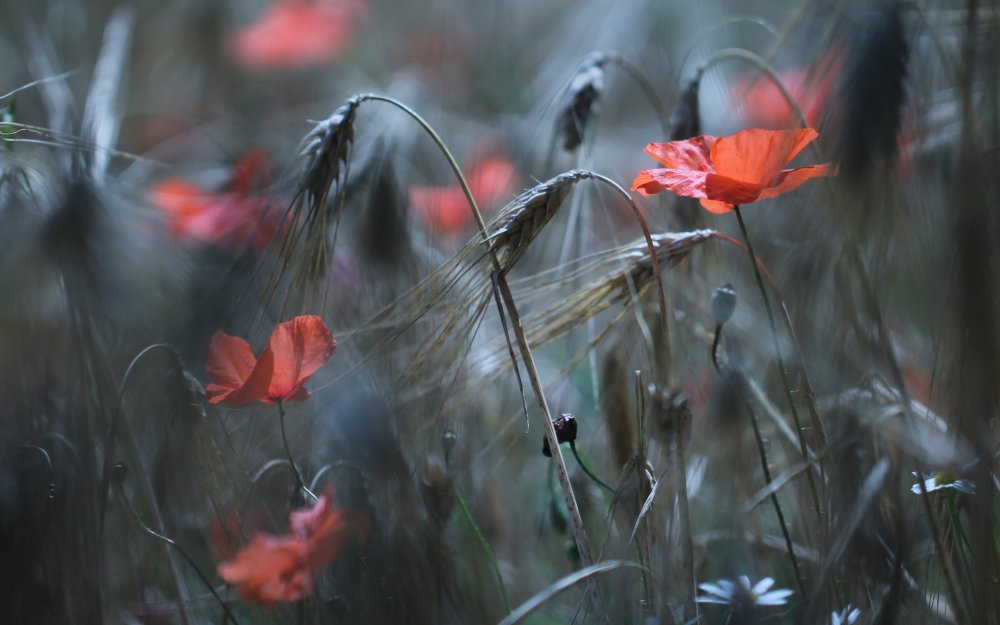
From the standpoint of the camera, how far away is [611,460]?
2.75 ft

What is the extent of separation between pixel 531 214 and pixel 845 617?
0.33 m

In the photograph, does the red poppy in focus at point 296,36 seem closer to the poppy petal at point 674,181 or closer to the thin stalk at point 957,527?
the poppy petal at point 674,181

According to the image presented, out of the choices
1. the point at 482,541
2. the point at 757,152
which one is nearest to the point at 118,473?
the point at 482,541

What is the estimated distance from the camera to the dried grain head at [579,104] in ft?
2.70

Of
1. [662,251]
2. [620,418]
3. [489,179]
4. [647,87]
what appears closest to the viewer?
[662,251]

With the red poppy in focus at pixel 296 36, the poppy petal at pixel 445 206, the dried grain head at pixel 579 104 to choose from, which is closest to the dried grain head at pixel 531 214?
the dried grain head at pixel 579 104

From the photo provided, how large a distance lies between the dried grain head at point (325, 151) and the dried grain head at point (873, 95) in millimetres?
313

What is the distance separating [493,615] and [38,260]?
40 cm

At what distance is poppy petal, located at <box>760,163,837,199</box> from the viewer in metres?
0.58

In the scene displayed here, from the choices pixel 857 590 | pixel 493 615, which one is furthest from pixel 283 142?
pixel 857 590

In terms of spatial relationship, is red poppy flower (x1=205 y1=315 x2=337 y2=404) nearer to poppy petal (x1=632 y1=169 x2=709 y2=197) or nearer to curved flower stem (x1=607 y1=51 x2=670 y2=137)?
poppy petal (x1=632 y1=169 x2=709 y2=197)

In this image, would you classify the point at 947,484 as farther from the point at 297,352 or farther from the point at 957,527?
the point at 297,352

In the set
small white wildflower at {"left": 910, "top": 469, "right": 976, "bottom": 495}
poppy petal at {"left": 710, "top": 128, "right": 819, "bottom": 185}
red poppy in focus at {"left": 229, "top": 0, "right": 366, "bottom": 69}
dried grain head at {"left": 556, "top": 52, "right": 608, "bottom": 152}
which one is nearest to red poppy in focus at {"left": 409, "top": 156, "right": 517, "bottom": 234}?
dried grain head at {"left": 556, "top": 52, "right": 608, "bottom": 152}

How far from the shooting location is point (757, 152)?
0.59 metres
